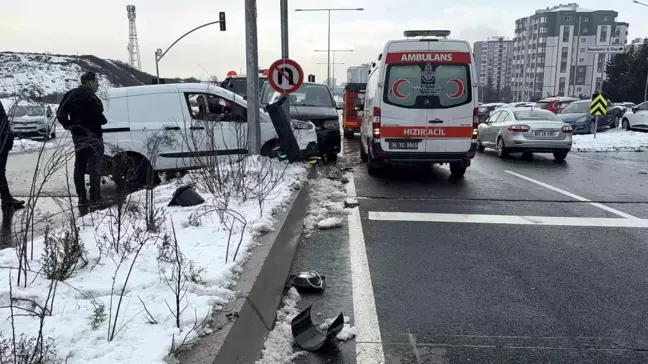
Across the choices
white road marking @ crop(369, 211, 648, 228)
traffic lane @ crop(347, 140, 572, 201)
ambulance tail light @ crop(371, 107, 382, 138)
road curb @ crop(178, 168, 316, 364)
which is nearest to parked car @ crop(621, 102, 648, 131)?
traffic lane @ crop(347, 140, 572, 201)

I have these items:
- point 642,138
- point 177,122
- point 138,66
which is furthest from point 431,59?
point 138,66

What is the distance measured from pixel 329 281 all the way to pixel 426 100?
6.04m

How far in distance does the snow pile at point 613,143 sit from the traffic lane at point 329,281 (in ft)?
47.8

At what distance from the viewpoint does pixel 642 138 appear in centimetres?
2064

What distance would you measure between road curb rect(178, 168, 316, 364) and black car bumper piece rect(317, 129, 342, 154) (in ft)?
23.0

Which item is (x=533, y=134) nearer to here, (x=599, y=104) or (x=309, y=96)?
(x=309, y=96)

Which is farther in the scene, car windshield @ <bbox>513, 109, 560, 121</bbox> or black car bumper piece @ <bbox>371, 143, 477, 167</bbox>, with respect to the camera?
car windshield @ <bbox>513, 109, 560, 121</bbox>

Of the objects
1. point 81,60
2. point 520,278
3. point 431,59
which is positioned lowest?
point 520,278

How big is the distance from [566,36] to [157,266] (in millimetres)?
120875

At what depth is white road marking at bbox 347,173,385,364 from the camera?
10.7 feet

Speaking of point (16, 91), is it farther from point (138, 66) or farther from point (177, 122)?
point (138, 66)

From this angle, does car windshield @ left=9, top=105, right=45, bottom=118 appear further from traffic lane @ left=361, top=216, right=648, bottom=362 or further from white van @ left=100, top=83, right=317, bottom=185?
traffic lane @ left=361, top=216, right=648, bottom=362

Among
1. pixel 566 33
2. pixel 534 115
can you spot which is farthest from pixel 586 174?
pixel 566 33

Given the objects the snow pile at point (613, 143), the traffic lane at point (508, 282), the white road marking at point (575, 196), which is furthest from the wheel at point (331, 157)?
the snow pile at point (613, 143)
